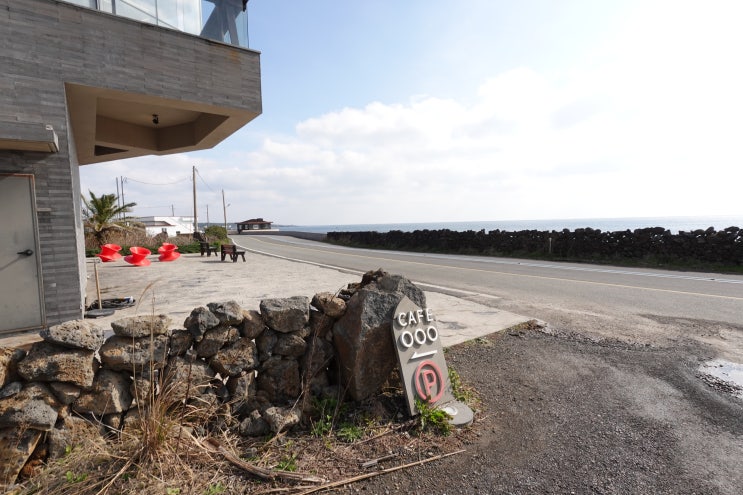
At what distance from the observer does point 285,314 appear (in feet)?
11.6

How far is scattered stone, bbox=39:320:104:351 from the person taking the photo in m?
2.63

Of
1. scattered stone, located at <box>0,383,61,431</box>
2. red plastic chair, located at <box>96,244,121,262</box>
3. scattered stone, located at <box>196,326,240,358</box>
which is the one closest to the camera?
scattered stone, located at <box>0,383,61,431</box>

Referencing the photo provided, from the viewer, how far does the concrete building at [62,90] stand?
5.39m

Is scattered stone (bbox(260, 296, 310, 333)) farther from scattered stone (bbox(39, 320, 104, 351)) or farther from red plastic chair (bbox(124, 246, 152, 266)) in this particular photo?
red plastic chair (bbox(124, 246, 152, 266))

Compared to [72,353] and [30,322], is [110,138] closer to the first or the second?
[30,322]

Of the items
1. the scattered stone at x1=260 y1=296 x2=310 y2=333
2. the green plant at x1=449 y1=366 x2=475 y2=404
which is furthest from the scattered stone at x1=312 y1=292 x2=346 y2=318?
the green plant at x1=449 y1=366 x2=475 y2=404

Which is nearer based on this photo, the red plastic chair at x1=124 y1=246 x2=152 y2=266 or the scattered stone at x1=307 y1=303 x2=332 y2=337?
the scattered stone at x1=307 y1=303 x2=332 y2=337

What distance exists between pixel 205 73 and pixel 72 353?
6.31 metres

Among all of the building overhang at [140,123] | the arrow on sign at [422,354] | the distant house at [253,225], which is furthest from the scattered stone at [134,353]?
the distant house at [253,225]

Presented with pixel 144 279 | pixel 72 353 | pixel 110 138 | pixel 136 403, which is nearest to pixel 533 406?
pixel 136 403

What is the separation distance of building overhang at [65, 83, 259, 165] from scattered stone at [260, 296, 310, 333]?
Answer: 5.25 metres

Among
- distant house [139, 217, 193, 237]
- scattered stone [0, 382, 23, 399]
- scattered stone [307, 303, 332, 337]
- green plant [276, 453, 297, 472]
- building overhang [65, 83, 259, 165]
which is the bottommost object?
green plant [276, 453, 297, 472]

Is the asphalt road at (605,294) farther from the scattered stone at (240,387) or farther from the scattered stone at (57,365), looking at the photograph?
the scattered stone at (57,365)

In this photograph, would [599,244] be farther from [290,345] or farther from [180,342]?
[180,342]
